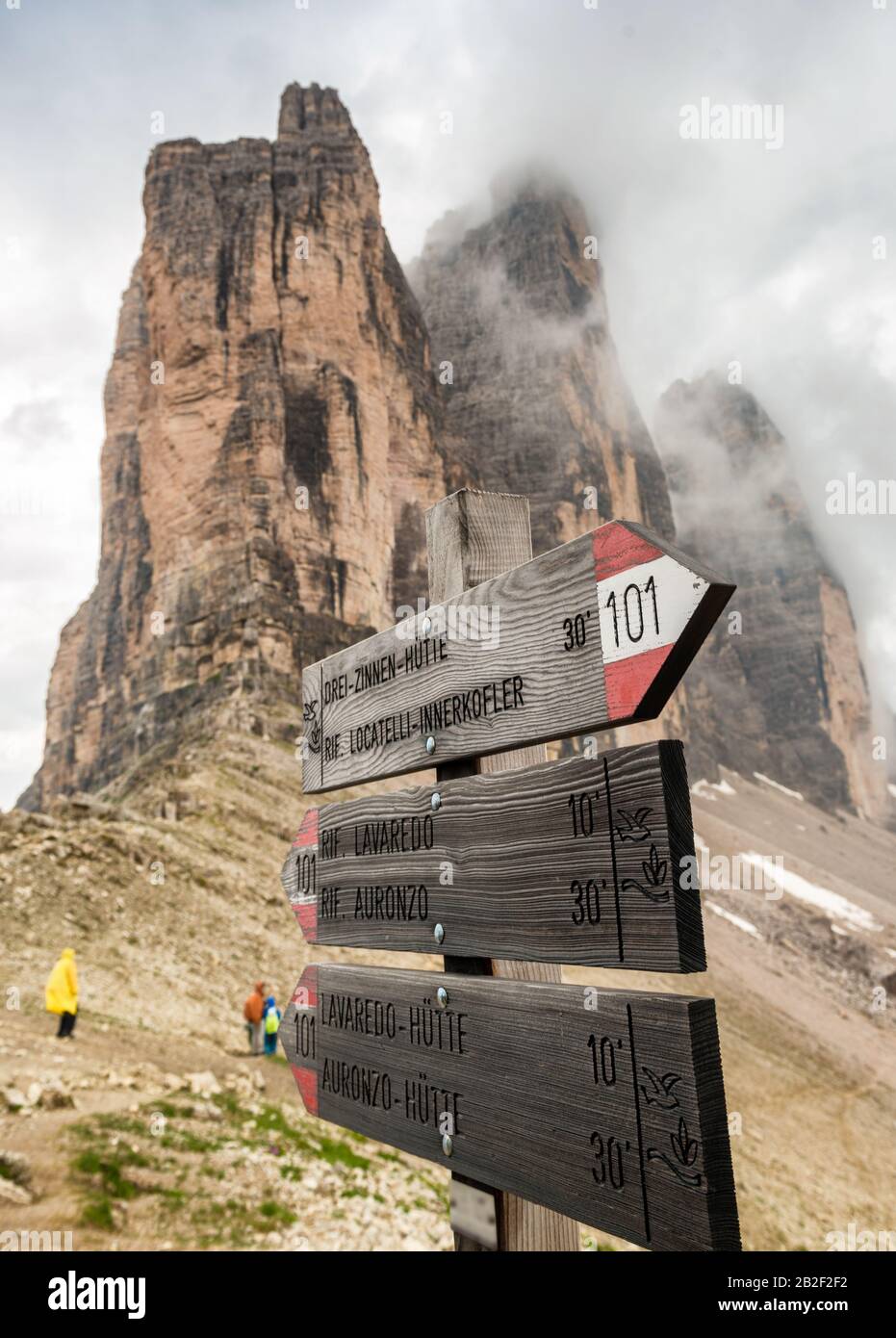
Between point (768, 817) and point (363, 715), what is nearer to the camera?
point (363, 715)

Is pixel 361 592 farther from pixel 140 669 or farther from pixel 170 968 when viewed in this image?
pixel 170 968

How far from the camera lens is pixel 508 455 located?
62938mm

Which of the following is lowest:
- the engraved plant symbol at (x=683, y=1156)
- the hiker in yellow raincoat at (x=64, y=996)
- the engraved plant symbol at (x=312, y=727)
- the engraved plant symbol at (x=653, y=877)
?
the hiker in yellow raincoat at (x=64, y=996)

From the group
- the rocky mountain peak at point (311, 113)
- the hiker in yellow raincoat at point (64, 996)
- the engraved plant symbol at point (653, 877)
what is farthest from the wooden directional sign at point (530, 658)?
the rocky mountain peak at point (311, 113)

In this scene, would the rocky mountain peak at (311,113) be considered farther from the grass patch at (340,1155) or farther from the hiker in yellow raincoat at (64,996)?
the grass patch at (340,1155)

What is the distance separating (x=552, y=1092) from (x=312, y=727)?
5.05 feet

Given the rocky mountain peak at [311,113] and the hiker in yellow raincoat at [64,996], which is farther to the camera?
the rocky mountain peak at [311,113]

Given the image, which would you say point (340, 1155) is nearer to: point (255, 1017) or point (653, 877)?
point (255, 1017)

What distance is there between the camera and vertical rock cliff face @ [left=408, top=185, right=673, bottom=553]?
204 ft

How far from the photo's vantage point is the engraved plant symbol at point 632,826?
5.35 ft

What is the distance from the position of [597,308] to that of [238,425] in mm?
53837

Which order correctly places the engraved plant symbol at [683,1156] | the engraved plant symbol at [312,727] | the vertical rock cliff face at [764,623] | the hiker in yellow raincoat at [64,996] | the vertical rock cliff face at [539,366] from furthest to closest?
the vertical rock cliff face at [764,623] → the vertical rock cliff face at [539,366] → the hiker in yellow raincoat at [64,996] → the engraved plant symbol at [312,727] → the engraved plant symbol at [683,1156]

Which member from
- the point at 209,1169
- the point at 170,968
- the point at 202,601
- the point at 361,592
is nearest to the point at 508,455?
the point at 361,592

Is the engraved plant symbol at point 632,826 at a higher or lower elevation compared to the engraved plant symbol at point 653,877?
higher
